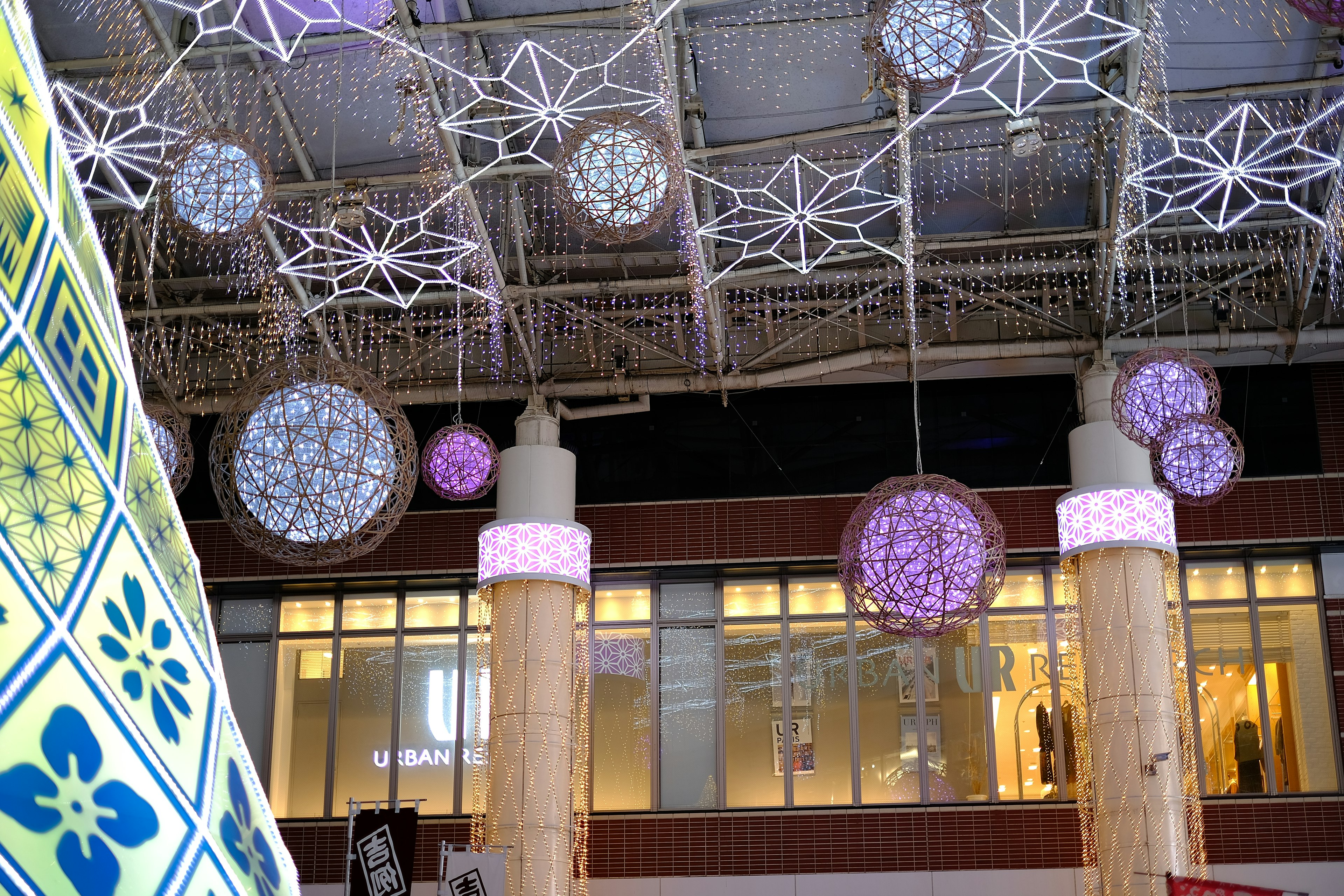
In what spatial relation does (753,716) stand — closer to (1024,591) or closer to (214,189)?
(1024,591)

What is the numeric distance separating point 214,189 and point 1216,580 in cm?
1163

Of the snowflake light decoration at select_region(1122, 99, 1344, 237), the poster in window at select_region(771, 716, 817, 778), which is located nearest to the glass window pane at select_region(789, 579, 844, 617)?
the poster in window at select_region(771, 716, 817, 778)

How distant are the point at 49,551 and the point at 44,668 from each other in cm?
5

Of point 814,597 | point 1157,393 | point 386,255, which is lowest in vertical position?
point 814,597

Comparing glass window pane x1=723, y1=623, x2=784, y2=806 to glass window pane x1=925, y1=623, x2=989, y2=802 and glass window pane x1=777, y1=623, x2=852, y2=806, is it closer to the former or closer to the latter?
glass window pane x1=777, y1=623, x2=852, y2=806

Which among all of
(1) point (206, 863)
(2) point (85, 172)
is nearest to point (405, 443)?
(2) point (85, 172)

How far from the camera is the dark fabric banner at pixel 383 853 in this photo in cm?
1070

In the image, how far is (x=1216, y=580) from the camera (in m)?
15.3

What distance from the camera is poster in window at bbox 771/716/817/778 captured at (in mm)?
15062

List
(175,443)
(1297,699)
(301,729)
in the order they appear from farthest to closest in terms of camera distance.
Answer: (301,729) → (1297,699) → (175,443)

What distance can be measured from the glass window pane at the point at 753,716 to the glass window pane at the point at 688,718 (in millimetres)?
157

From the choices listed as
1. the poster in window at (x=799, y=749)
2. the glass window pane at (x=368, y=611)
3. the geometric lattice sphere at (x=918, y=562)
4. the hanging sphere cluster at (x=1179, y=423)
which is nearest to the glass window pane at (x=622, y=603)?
the poster in window at (x=799, y=749)

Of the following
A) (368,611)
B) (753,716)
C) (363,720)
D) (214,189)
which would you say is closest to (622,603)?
(753,716)

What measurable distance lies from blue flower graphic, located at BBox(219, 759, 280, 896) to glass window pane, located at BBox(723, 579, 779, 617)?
596 inches
